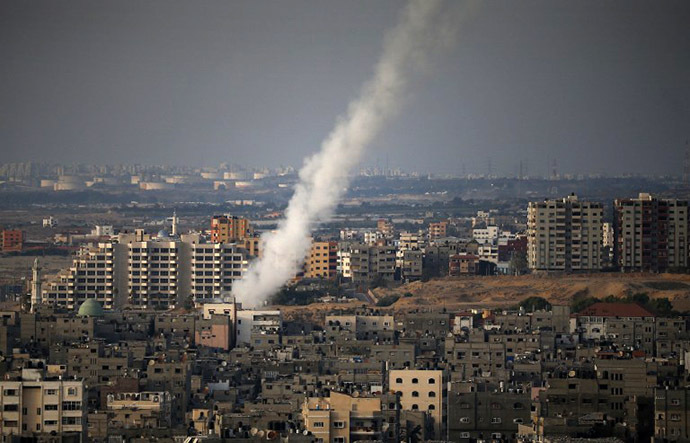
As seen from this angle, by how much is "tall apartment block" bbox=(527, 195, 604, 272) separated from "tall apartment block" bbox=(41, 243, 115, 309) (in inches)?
630

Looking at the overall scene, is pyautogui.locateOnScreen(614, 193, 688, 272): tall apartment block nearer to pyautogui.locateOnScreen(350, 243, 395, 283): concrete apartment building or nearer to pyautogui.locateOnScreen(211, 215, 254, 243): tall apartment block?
pyautogui.locateOnScreen(350, 243, 395, 283): concrete apartment building

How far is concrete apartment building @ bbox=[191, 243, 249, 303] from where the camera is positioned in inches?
3009

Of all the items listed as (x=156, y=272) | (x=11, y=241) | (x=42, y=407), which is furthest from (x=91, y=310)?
(x=11, y=241)

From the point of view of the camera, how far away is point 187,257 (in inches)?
3059

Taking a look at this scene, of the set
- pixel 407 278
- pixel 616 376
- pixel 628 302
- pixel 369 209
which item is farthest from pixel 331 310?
pixel 369 209

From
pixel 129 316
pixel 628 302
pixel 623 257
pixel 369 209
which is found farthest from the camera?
pixel 369 209

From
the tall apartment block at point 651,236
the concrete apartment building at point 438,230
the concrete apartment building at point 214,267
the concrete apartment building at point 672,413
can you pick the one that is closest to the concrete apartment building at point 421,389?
the concrete apartment building at point 672,413

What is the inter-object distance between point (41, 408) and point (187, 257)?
148 ft

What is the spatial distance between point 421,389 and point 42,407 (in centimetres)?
1085

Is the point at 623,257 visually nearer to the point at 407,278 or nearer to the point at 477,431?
the point at 407,278

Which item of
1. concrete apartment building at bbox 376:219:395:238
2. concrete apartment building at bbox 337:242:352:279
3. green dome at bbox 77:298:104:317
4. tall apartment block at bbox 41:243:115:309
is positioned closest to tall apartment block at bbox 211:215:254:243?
concrete apartment building at bbox 337:242:352:279

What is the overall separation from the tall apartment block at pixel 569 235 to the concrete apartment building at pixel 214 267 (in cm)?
1141

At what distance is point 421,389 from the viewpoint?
41906 millimetres

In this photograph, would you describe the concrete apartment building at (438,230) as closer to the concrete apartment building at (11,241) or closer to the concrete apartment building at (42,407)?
the concrete apartment building at (11,241)
